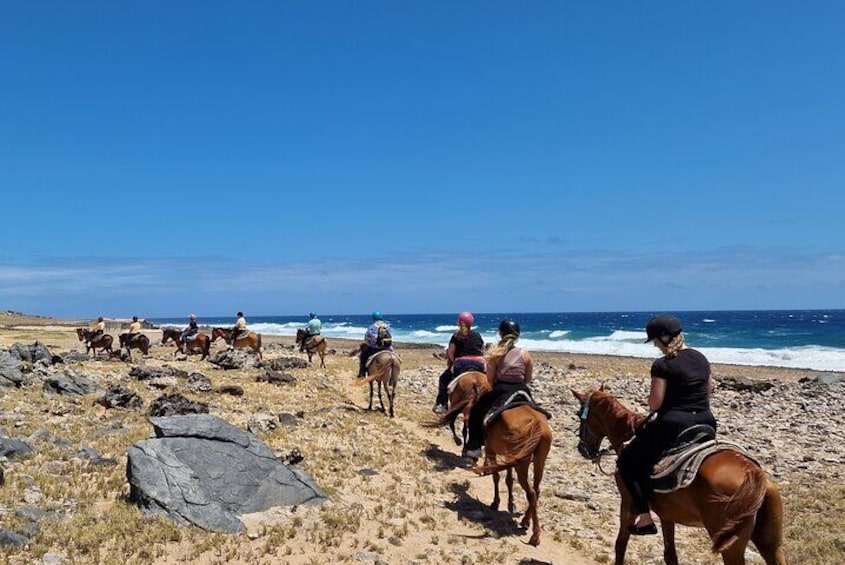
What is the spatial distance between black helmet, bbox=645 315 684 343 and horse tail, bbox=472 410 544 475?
276 cm

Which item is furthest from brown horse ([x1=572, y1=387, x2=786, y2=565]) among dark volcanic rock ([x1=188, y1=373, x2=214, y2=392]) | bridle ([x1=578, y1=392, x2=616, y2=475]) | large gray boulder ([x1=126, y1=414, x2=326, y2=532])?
dark volcanic rock ([x1=188, y1=373, x2=214, y2=392])

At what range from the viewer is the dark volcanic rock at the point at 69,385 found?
16406mm

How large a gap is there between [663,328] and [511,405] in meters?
3.35

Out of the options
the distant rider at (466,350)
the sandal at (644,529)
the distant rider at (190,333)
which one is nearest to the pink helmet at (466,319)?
the distant rider at (466,350)

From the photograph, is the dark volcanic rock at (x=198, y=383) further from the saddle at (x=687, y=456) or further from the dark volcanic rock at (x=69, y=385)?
the saddle at (x=687, y=456)

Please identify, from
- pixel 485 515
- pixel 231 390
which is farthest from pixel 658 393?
pixel 231 390

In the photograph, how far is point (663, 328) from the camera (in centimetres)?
666

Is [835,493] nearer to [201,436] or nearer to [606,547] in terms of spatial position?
[606,547]

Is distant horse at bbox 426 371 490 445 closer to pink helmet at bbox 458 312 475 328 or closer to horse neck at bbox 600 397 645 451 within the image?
pink helmet at bbox 458 312 475 328

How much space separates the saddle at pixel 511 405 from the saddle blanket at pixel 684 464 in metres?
2.76

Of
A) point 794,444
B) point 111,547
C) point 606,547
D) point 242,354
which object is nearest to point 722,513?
point 606,547

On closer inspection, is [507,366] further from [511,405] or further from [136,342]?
[136,342]

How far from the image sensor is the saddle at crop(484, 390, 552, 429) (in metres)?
Answer: 9.38

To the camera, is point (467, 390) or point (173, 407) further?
point (173, 407)
